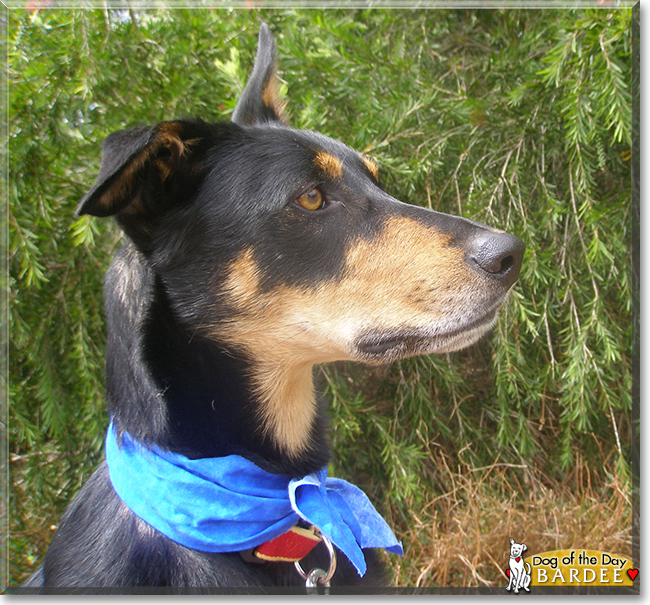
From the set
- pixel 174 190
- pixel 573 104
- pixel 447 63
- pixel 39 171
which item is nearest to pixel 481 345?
pixel 573 104

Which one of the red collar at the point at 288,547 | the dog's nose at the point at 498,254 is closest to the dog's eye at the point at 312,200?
the dog's nose at the point at 498,254

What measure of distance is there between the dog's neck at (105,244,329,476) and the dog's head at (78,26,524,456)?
3 cm

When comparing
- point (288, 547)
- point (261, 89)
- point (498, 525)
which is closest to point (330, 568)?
point (288, 547)

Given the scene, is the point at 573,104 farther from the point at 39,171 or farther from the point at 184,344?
the point at 39,171

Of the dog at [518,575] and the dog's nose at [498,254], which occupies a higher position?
the dog's nose at [498,254]

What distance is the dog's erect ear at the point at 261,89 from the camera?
2135 millimetres

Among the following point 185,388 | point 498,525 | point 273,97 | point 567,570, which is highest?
point 273,97

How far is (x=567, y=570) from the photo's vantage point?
211cm

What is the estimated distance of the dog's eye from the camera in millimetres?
1688

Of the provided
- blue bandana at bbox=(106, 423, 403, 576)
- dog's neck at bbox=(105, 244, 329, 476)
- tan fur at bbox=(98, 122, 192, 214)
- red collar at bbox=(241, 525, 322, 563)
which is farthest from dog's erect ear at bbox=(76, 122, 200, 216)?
red collar at bbox=(241, 525, 322, 563)

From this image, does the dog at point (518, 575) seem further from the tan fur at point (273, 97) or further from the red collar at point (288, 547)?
the tan fur at point (273, 97)

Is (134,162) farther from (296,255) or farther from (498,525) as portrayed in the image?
(498,525)

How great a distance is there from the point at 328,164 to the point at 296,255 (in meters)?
0.31

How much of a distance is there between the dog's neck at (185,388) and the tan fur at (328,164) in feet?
1.99
